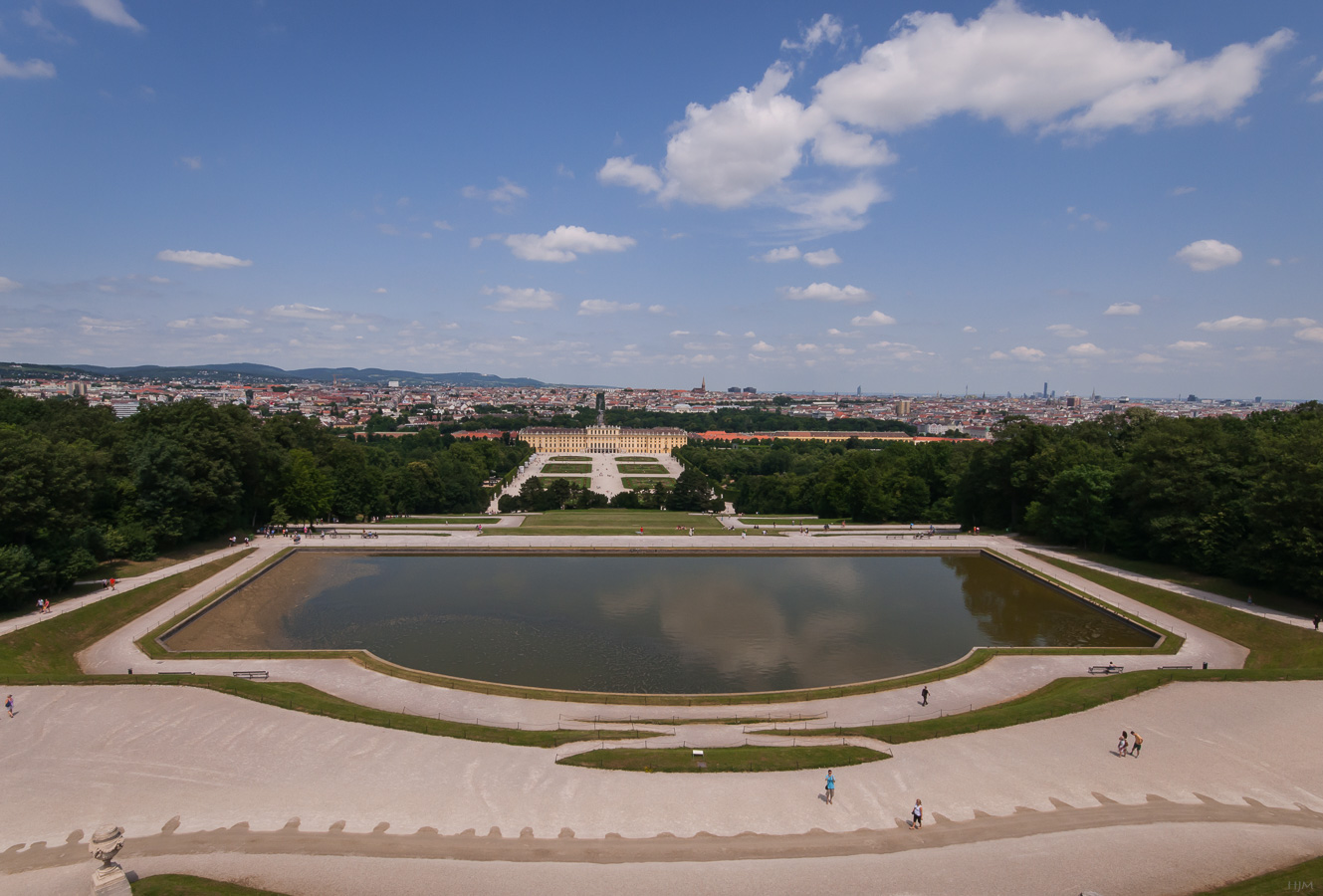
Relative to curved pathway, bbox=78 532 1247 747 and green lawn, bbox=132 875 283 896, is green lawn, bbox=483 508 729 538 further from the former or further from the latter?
green lawn, bbox=132 875 283 896

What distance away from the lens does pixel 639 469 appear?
71312 mm

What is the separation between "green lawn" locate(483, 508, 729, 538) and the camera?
3375 centimetres

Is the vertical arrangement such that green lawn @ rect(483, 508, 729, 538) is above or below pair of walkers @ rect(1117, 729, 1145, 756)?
below

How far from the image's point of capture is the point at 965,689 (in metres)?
15.8

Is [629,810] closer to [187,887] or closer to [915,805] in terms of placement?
[915,805]

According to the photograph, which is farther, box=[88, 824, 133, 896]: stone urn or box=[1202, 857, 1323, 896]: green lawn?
box=[1202, 857, 1323, 896]: green lawn

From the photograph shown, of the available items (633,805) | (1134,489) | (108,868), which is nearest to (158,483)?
(108,868)

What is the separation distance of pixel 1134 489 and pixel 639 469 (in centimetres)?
4895

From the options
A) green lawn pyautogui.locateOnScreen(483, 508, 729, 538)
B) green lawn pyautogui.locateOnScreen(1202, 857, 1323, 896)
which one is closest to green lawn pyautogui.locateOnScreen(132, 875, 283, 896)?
green lawn pyautogui.locateOnScreen(1202, 857, 1323, 896)

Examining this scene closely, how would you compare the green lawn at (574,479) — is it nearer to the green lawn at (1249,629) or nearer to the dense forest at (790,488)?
the dense forest at (790,488)

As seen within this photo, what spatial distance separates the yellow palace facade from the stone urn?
303 ft

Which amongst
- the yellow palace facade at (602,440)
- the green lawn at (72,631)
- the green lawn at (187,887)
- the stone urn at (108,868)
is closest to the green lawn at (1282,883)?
the green lawn at (187,887)

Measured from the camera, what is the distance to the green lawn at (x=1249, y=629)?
17422mm

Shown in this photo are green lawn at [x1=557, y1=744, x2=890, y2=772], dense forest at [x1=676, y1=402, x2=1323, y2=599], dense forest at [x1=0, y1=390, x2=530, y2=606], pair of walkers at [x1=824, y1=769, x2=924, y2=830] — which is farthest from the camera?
dense forest at [x1=676, y1=402, x2=1323, y2=599]
